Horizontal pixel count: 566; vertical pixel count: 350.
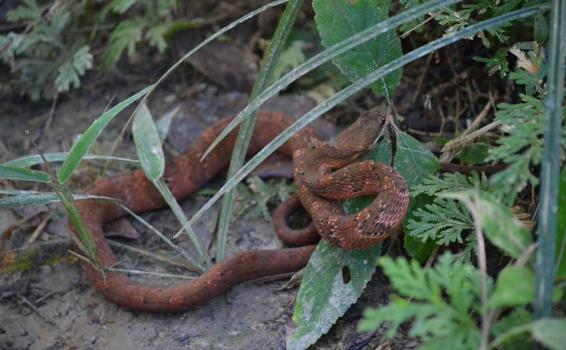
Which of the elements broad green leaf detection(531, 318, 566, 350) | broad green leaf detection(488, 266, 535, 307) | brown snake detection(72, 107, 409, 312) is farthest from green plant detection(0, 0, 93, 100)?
broad green leaf detection(531, 318, 566, 350)

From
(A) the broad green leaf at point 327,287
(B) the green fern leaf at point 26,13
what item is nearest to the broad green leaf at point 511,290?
(A) the broad green leaf at point 327,287

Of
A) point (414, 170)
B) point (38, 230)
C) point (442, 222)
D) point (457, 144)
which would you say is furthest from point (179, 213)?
point (457, 144)

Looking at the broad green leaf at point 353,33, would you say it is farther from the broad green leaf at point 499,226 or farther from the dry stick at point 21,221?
the dry stick at point 21,221

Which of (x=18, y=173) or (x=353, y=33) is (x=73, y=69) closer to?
(x=18, y=173)

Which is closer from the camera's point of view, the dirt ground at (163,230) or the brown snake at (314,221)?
the brown snake at (314,221)

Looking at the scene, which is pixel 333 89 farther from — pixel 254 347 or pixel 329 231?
pixel 254 347

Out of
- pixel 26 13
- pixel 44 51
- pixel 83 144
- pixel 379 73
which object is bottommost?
pixel 83 144

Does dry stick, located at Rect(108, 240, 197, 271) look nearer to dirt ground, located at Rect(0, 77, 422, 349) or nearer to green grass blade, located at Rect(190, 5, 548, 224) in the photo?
dirt ground, located at Rect(0, 77, 422, 349)

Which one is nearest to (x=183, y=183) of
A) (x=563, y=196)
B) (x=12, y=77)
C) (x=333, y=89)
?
(x=333, y=89)
